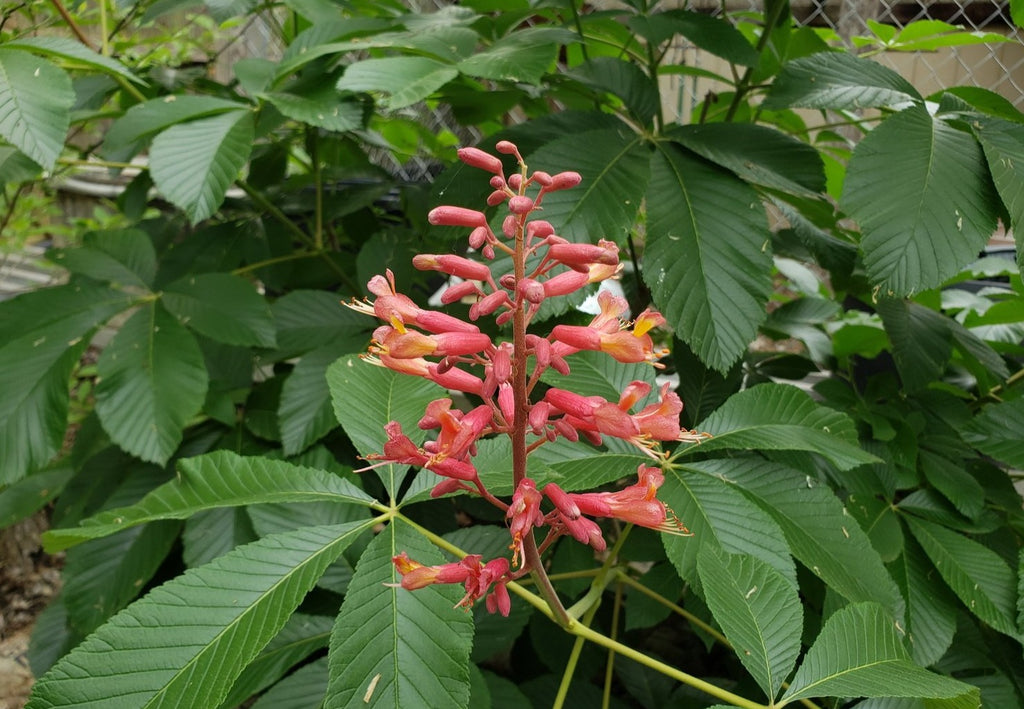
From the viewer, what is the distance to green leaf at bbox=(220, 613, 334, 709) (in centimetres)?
87

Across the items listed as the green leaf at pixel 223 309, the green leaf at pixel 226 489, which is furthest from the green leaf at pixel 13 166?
the green leaf at pixel 226 489

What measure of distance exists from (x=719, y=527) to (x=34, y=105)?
3.39 feet

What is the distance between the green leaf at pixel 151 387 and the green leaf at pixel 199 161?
24 cm

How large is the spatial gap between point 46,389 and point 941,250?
50.3 inches

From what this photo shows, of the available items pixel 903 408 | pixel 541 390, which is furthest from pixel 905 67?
pixel 541 390

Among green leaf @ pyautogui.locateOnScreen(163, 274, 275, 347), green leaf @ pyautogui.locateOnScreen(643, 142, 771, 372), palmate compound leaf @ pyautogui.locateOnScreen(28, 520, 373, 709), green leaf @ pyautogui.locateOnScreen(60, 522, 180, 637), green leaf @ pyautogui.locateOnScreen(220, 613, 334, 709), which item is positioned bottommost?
green leaf @ pyautogui.locateOnScreen(60, 522, 180, 637)

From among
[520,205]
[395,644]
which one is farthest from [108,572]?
[520,205]

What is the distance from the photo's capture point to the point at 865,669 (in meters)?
0.71

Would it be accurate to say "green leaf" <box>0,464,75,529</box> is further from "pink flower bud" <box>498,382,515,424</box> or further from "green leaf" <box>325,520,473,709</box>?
"pink flower bud" <box>498,382,515,424</box>

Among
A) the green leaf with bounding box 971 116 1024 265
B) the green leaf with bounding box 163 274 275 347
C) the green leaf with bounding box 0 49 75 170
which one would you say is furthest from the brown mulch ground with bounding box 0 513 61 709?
the green leaf with bounding box 971 116 1024 265

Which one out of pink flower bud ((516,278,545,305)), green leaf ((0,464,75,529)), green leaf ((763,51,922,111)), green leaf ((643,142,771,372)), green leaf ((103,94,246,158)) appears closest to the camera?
pink flower bud ((516,278,545,305))

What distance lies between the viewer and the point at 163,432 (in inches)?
44.0

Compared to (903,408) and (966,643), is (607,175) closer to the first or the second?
(903,408)

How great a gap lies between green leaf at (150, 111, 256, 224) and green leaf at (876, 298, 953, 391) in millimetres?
1059
